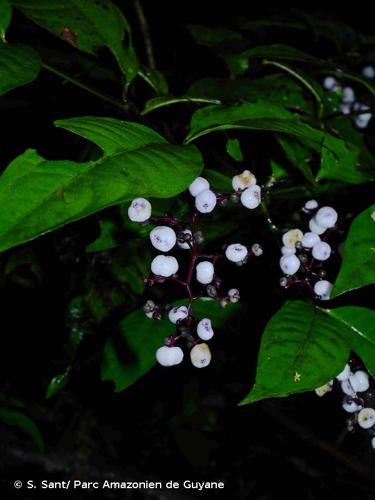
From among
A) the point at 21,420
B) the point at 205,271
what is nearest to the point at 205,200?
the point at 205,271

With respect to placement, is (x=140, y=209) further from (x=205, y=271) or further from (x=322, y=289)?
(x=322, y=289)

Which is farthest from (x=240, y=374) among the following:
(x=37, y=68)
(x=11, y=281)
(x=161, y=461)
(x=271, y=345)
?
(x=37, y=68)

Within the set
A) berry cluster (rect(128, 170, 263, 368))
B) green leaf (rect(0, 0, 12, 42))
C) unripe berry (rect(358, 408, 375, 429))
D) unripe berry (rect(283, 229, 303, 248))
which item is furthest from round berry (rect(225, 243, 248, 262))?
green leaf (rect(0, 0, 12, 42))

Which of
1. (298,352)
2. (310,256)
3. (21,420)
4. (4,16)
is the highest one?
(4,16)

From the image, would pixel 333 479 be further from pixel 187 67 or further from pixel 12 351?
pixel 187 67

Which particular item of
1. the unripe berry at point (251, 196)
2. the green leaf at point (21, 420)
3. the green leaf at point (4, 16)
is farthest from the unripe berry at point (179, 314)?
the green leaf at point (21, 420)

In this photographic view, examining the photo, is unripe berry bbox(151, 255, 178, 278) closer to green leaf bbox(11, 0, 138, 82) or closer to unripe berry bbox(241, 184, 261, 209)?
unripe berry bbox(241, 184, 261, 209)
